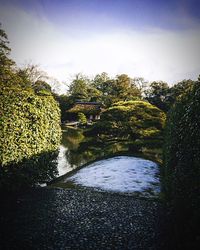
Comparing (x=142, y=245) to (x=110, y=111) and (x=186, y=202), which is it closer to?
(x=186, y=202)

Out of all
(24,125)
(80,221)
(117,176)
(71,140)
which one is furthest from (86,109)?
(80,221)

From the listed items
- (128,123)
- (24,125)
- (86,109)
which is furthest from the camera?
(86,109)

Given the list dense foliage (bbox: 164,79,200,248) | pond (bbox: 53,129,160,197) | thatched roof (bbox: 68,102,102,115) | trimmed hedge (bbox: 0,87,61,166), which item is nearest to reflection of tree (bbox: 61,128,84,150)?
thatched roof (bbox: 68,102,102,115)

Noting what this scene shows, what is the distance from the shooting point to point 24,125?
7.69m

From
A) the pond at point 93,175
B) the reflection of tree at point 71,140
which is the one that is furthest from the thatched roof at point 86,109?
the pond at point 93,175

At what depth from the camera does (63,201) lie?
701cm

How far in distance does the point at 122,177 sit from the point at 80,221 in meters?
4.48

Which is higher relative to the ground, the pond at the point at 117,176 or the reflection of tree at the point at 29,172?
the reflection of tree at the point at 29,172

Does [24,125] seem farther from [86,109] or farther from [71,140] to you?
[86,109]

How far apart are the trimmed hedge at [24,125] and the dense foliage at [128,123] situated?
499 centimetres

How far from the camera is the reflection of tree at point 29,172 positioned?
23.3 feet

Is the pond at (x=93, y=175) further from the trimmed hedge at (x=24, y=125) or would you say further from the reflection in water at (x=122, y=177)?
the trimmed hedge at (x=24, y=125)

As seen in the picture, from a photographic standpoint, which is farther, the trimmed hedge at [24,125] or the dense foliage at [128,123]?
the dense foliage at [128,123]

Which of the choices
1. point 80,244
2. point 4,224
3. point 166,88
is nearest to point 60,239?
point 80,244
